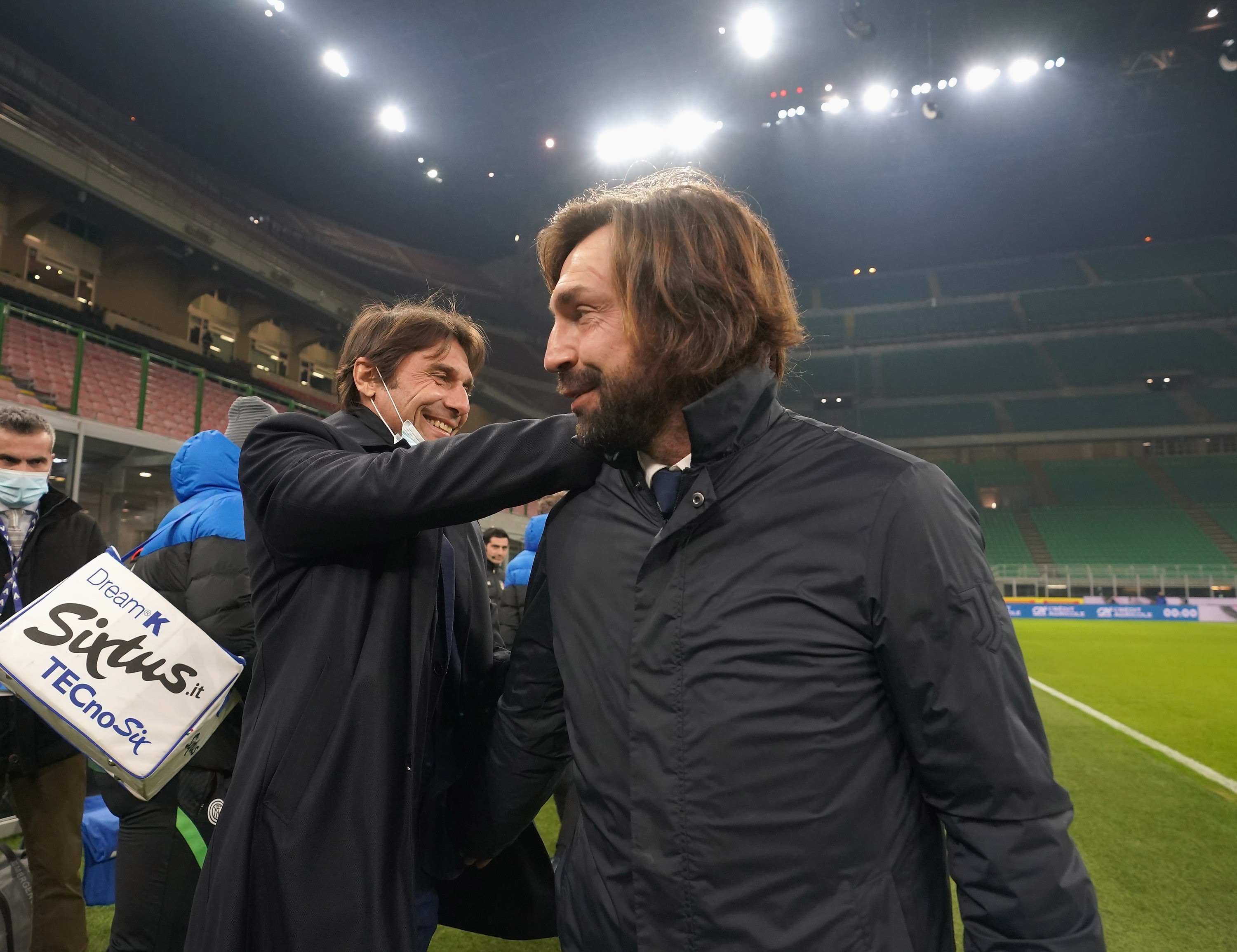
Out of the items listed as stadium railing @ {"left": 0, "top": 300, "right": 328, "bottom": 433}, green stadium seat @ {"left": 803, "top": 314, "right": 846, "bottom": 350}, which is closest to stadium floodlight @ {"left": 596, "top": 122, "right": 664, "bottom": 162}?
green stadium seat @ {"left": 803, "top": 314, "right": 846, "bottom": 350}

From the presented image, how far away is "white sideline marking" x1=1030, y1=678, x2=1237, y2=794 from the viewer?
5.23 metres

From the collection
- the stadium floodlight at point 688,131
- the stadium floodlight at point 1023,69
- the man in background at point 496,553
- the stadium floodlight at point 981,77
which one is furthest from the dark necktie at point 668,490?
the stadium floodlight at point 1023,69

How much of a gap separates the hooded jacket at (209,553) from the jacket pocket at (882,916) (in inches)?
69.2

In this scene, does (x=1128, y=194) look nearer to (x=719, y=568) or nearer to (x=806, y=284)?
(x=806, y=284)

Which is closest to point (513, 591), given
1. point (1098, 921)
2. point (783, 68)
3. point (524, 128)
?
point (1098, 921)

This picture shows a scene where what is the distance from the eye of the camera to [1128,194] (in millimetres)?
32688

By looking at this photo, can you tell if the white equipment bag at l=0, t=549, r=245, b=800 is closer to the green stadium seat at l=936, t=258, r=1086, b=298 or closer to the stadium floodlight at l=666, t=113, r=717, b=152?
the stadium floodlight at l=666, t=113, r=717, b=152

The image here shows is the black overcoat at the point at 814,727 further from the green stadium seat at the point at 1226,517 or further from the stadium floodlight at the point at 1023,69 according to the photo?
the green stadium seat at the point at 1226,517

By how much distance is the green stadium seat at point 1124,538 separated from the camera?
82.9ft

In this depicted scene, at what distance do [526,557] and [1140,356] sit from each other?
3917 centimetres

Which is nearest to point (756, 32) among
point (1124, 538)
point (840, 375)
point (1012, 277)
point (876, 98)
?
point (876, 98)

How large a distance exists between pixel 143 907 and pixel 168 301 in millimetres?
19837

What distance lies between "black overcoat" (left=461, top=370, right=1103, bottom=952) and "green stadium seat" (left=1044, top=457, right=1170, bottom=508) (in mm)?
34314

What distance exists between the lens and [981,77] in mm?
24938
